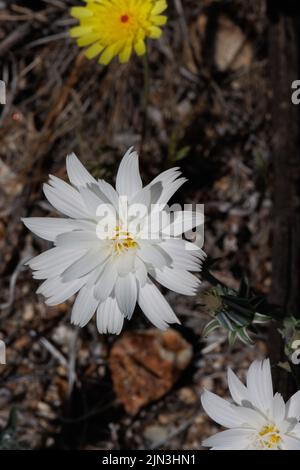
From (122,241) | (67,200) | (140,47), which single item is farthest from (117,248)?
(140,47)

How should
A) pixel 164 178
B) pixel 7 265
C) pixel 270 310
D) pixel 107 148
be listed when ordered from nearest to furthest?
pixel 164 178, pixel 270 310, pixel 107 148, pixel 7 265

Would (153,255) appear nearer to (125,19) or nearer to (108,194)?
(108,194)

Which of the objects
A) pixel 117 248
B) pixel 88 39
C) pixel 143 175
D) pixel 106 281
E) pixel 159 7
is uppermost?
pixel 159 7

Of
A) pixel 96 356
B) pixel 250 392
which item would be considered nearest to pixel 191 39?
pixel 96 356

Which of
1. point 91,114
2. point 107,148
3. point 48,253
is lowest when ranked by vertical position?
point 48,253

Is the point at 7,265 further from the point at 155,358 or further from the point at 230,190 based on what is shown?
the point at 230,190

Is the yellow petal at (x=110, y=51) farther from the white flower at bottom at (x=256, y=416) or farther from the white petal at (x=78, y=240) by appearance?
the white flower at bottom at (x=256, y=416)
